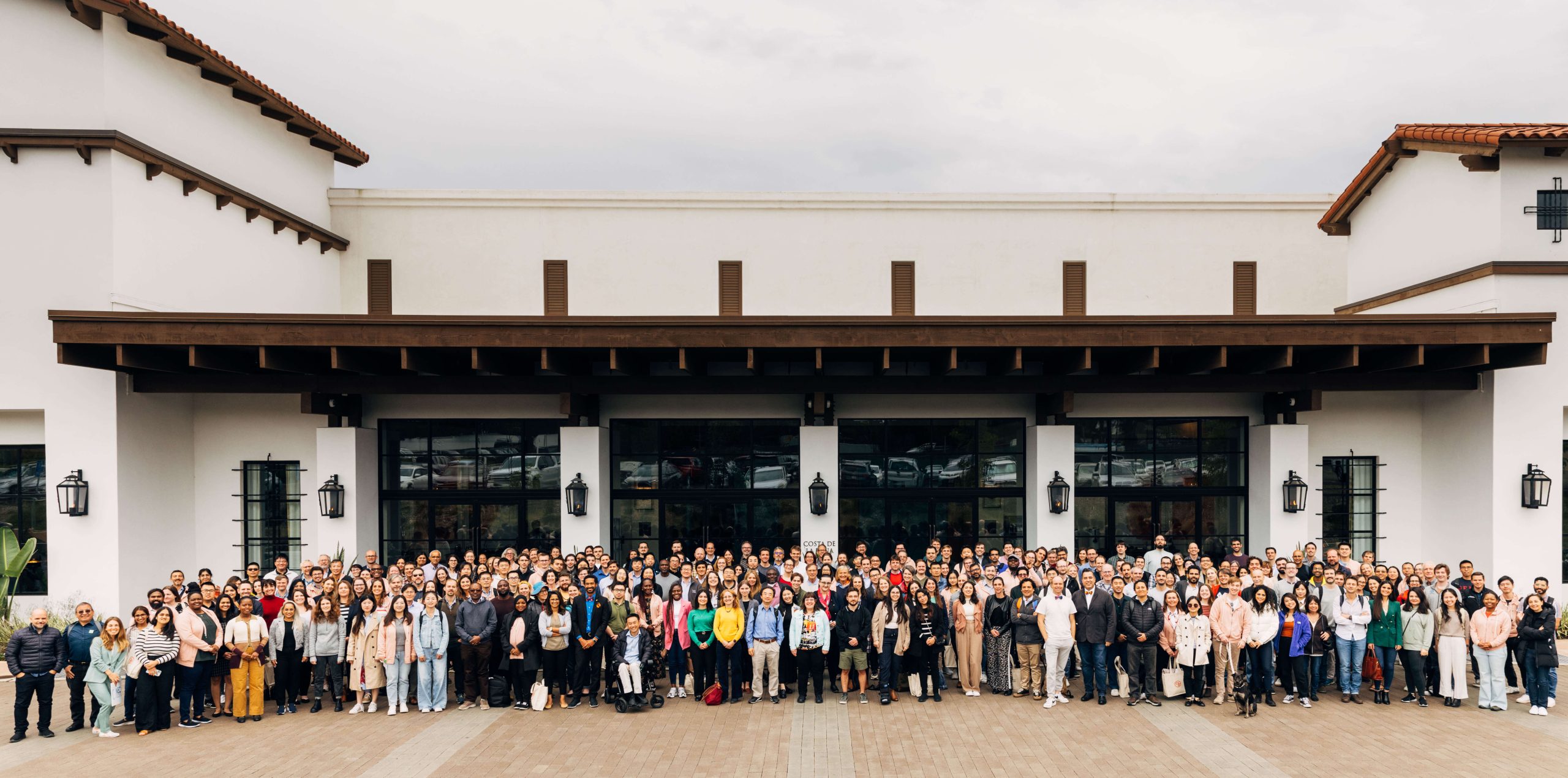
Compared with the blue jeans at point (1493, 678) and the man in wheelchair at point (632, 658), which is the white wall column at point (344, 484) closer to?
the man in wheelchair at point (632, 658)

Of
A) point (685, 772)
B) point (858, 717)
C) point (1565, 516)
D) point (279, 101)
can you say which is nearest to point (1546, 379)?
point (1565, 516)

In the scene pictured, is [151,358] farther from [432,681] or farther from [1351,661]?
[1351,661]

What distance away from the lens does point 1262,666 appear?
9.92 meters

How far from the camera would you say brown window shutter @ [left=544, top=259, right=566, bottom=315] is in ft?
60.0

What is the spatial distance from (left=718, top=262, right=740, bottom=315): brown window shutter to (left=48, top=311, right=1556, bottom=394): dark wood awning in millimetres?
3950

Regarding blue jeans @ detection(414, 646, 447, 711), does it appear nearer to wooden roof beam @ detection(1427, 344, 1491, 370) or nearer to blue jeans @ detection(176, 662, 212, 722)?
blue jeans @ detection(176, 662, 212, 722)

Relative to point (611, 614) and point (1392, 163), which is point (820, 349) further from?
point (1392, 163)

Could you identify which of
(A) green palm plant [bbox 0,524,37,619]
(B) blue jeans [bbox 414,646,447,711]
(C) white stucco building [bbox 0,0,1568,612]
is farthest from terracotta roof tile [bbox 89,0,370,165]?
(B) blue jeans [bbox 414,646,447,711]

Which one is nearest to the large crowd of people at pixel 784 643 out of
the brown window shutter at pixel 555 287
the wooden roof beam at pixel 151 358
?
the wooden roof beam at pixel 151 358

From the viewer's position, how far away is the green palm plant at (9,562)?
13023mm

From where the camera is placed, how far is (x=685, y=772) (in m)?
8.04

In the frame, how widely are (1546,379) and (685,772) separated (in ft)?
47.4

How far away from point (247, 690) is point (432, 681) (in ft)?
6.67

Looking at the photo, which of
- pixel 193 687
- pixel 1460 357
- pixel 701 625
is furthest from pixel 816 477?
pixel 1460 357
